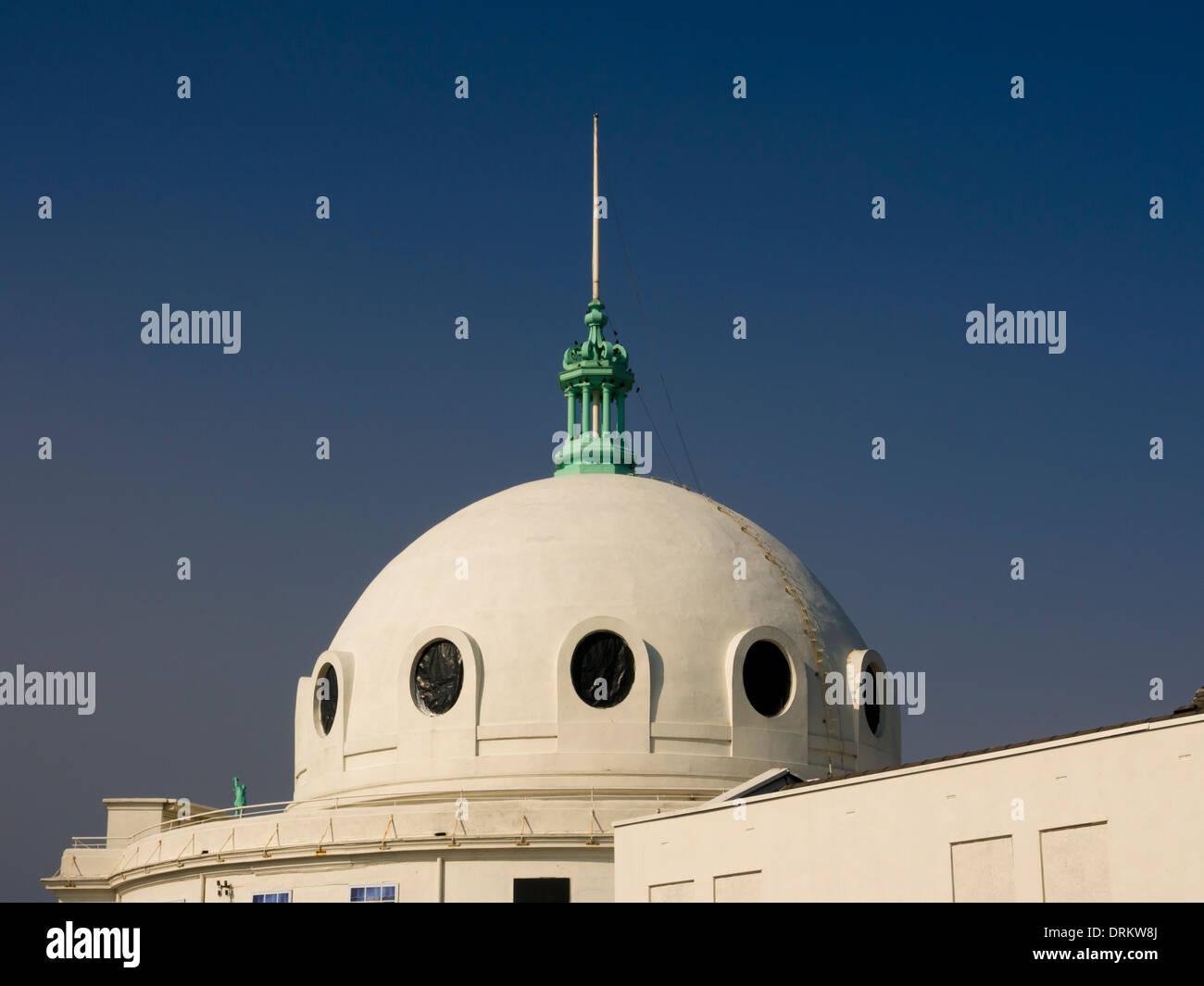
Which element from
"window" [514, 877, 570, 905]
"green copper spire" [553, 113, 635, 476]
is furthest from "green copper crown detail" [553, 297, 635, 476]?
"window" [514, 877, 570, 905]

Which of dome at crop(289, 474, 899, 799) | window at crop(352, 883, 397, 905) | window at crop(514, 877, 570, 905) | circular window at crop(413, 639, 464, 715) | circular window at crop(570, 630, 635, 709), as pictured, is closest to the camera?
window at crop(514, 877, 570, 905)

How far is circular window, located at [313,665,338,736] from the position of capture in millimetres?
44156

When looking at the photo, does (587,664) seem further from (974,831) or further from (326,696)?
(974,831)

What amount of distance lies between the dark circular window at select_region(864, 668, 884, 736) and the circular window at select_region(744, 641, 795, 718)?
9.44ft

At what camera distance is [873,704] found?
4453 centimetres

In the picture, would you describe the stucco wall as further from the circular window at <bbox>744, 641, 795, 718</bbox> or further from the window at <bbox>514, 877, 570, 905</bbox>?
the circular window at <bbox>744, 641, 795, 718</bbox>

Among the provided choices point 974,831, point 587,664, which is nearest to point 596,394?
point 587,664

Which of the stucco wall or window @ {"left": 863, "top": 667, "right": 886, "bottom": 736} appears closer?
the stucco wall

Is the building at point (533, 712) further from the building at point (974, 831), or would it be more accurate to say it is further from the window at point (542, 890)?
the building at point (974, 831)

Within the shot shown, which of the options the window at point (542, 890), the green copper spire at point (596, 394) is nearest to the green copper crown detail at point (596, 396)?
the green copper spire at point (596, 394)

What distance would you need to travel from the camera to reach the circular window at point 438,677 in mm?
41812
